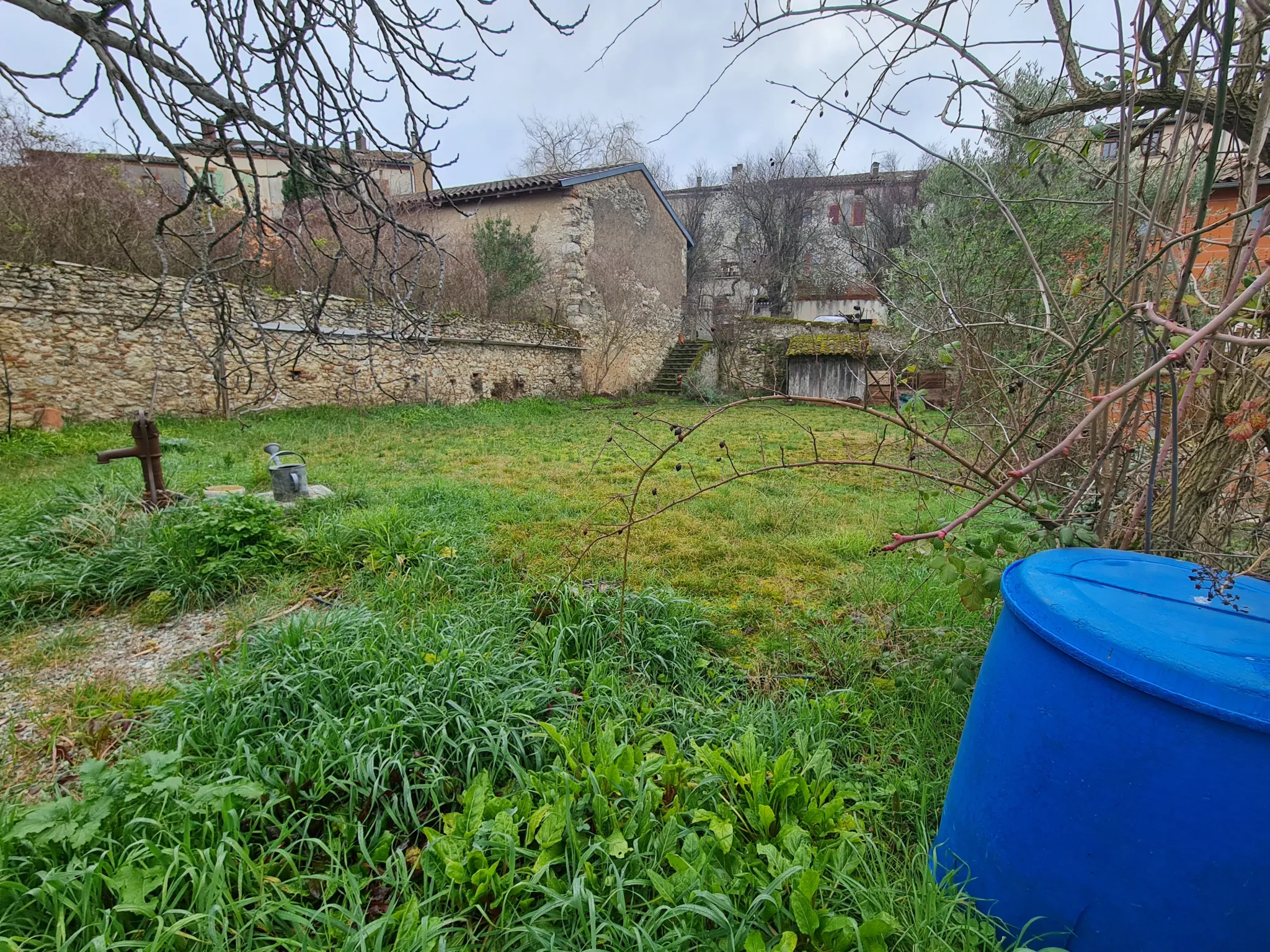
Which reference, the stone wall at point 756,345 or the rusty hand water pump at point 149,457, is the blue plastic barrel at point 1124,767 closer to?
the rusty hand water pump at point 149,457

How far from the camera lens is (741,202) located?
25.6 metres

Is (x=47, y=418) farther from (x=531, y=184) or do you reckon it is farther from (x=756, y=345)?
(x=756, y=345)

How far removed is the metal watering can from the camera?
428cm

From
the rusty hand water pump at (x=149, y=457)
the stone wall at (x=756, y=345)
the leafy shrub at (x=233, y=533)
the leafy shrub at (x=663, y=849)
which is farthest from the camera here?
the stone wall at (x=756, y=345)

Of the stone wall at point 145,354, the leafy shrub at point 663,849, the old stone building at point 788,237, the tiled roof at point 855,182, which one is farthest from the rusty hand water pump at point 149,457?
the tiled roof at point 855,182

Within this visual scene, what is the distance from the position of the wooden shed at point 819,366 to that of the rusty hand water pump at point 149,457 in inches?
512

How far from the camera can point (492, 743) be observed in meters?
1.80

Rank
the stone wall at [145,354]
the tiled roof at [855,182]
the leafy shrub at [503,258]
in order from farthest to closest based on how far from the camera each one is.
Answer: the tiled roof at [855,182]
the leafy shrub at [503,258]
the stone wall at [145,354]

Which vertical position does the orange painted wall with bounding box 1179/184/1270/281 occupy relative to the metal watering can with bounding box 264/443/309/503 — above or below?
above

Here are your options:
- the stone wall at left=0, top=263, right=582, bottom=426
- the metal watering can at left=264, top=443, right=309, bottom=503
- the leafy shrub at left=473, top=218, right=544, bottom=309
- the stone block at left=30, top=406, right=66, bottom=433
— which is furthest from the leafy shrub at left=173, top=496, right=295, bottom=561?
the leafy shrub at left=473, top=218, right=544, bottom=309

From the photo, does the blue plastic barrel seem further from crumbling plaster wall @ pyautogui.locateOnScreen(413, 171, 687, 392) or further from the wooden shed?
crumbling plaster wall @ pyautogui.locateOnScreen(413, 171, 687, 392)

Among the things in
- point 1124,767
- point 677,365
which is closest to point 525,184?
point 677,365

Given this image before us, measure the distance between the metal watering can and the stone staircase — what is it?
43.1ft

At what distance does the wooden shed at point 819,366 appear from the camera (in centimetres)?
1451
